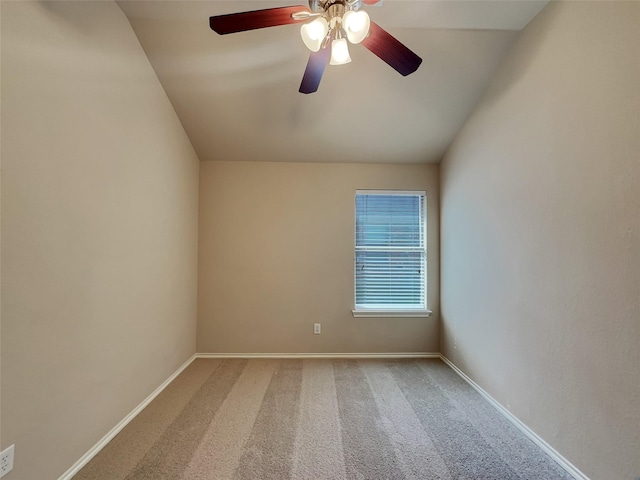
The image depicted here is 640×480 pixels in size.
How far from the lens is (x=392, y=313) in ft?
11.1

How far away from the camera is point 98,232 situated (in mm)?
1786

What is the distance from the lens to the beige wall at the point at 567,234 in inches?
53.5

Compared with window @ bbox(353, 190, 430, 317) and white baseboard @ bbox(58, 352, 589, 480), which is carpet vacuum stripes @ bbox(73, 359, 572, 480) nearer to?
white baseboard @ bbox(58, 352, 589, 480)

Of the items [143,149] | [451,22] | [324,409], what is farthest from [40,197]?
[451,22]

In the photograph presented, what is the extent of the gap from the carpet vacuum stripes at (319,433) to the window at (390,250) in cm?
94

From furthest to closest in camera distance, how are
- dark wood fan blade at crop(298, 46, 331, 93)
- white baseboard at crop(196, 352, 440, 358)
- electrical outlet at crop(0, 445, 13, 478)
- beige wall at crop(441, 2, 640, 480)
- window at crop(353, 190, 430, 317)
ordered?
window at crop(353, 190, 430, 317)
white baseboard at crop(196, 352, 440, 358)
dark wood fan blade at crop(298, 46, 331, 93)
beige wall at crop(441, 2, 640, 480)
electrical outlet at crop(0, 445, 13, 478)

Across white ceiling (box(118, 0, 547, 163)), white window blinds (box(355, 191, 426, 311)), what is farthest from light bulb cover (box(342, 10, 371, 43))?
white window blinds (box(355, 191, 426, 311))

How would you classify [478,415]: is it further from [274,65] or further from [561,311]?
[274,65]

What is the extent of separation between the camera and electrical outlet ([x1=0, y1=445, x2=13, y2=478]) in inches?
47.8

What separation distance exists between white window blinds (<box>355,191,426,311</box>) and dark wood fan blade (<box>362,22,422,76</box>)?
6.40ft

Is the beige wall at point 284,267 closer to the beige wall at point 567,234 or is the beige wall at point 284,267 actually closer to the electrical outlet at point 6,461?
the beige wall at point 567,234

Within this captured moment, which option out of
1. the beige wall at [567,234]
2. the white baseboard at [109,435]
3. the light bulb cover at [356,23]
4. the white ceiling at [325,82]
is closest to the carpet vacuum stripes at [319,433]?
the white baseboard at [109,435]

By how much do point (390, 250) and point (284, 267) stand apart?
4.23 ft

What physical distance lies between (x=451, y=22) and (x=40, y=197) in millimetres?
2705
